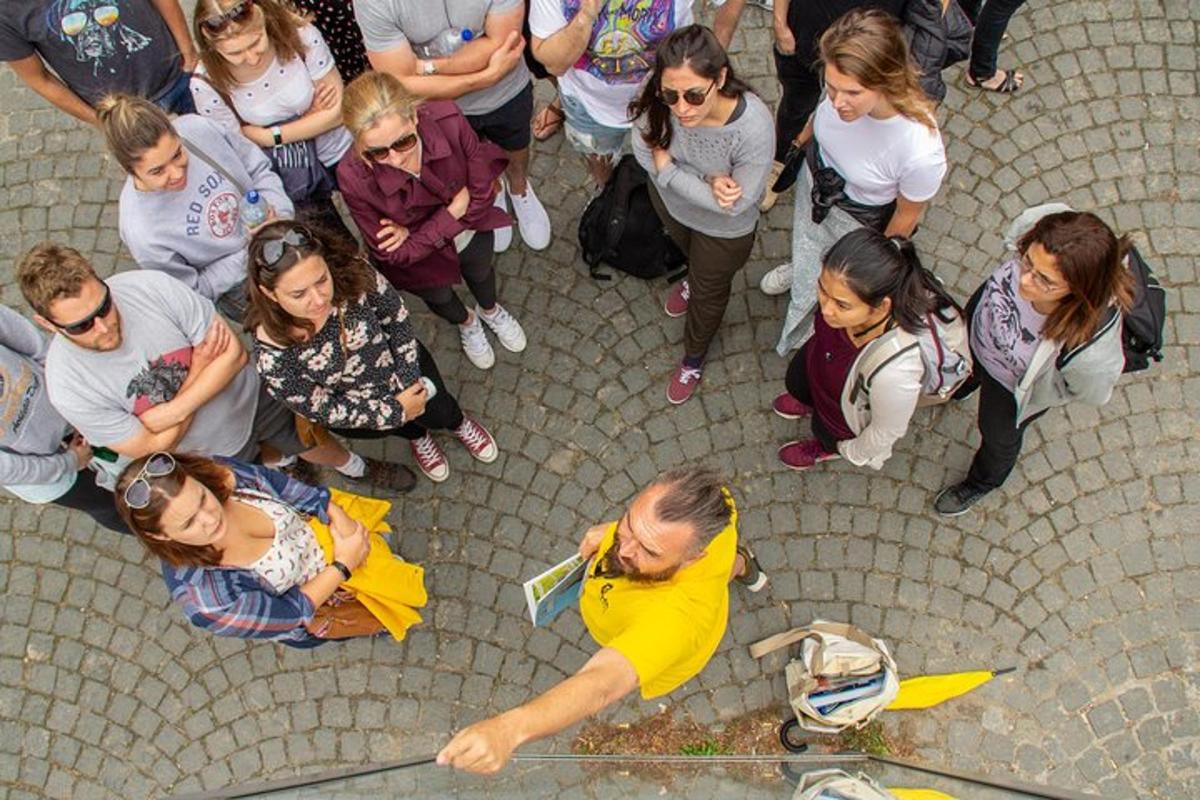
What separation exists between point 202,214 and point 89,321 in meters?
0.82

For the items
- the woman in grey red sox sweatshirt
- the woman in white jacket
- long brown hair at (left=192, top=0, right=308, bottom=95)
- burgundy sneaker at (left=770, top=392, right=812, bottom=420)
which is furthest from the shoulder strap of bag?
burgundy sneaker at (left=770, top=392, right=812, bottom=420)

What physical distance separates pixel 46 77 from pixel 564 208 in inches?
116

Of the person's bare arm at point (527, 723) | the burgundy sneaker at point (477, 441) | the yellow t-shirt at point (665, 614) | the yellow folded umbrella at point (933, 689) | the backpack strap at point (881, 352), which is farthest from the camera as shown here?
the burgundy sneaker at point (477, 441)

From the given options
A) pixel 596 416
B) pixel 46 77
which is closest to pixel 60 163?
pixel 46 77

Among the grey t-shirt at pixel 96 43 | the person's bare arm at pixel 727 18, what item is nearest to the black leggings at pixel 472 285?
the person's bare arm at pixel 727 18

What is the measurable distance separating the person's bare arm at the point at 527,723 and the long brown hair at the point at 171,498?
134 centimetres

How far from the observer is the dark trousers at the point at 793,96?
204 inches

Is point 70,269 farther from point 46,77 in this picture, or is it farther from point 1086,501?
point 1086,501

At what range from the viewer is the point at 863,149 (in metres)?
4.20

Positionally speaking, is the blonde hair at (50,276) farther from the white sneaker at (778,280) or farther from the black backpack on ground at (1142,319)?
the black backpack on ground at (1142,319)

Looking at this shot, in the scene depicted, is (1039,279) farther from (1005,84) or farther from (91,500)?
(91,500)

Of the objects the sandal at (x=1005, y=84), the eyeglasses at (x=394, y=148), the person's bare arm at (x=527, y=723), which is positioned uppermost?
the eyeglasses at (x=394, y=148)

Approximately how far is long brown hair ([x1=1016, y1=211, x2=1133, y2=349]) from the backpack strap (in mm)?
593

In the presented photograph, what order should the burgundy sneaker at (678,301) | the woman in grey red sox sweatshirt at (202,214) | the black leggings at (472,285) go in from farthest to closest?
the burgundy sneaker at (678,301)
the black leggings at (472,285)
the woman in grey red sox sweatshirt at (202,214)
